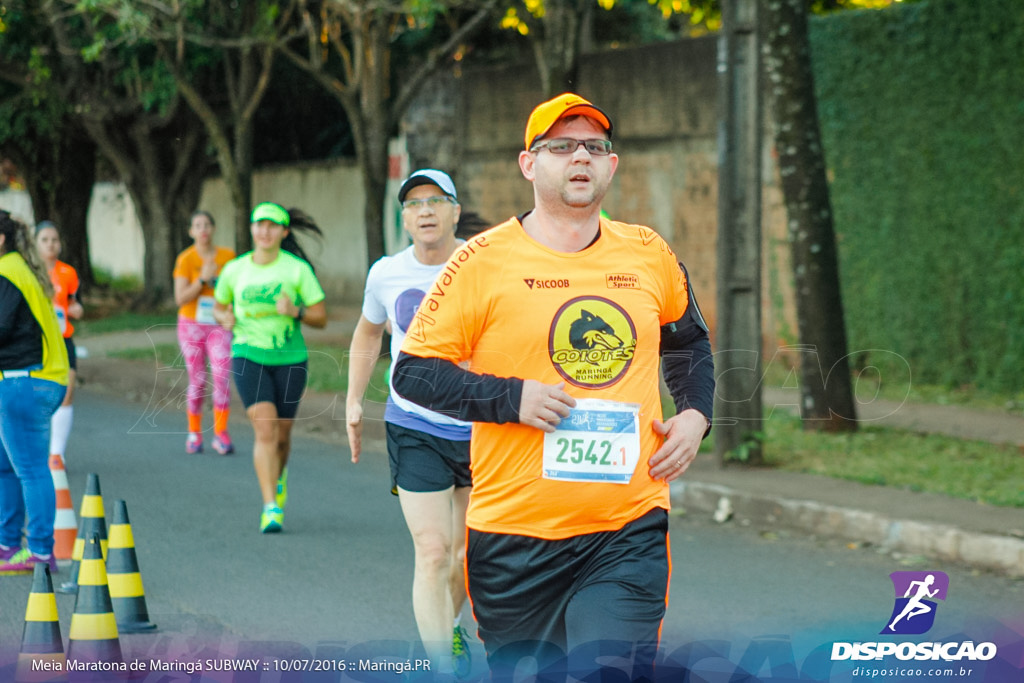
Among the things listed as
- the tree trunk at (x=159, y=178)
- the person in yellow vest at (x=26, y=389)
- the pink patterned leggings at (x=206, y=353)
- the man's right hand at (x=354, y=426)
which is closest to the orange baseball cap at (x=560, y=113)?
the man's right hand at (x=354, y=426)

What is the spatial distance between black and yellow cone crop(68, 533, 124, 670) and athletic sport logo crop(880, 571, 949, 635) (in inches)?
126

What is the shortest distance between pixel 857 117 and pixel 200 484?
8032 millimetres

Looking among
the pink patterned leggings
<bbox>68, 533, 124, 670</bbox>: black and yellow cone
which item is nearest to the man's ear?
<bbox>68, 533, 124, 670</bbox>: black and yellow cone

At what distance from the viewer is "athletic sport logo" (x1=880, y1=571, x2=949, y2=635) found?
18.9 ft

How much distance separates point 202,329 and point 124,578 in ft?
18.0

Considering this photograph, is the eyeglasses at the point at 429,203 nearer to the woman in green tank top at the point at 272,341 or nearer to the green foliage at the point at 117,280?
the woman in green tank top at the point at 272,341

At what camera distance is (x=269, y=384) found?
25.7 ft

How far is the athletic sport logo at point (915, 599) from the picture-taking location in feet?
18.9

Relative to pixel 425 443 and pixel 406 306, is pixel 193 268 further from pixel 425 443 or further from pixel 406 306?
pixel 425 443

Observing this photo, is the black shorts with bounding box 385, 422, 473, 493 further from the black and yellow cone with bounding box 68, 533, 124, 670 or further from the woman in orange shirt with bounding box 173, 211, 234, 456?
the woman in orange shirt with bounding box 173, 211, 234, 456

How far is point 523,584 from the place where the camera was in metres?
3.57

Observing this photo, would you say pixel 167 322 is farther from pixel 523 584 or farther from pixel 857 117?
pixel 523 584

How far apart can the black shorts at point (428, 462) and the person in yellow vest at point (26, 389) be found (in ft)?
7.89

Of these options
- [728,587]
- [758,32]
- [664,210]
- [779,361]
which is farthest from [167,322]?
[728,587]
